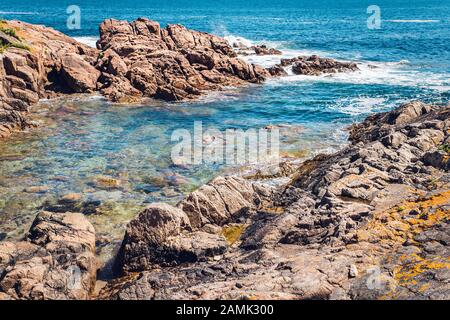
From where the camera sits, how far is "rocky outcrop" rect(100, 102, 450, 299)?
12688 mm

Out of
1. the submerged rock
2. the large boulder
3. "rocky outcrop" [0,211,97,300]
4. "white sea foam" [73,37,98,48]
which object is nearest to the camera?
"rocky outcrop" [0,211,97,300]

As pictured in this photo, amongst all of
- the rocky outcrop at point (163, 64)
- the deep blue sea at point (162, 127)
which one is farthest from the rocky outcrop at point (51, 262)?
the rocky outcrop at point (163, 64)

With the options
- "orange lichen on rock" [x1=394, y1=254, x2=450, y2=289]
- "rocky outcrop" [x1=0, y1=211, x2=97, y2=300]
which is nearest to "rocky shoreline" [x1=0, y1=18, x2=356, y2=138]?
"rocky outcrop" [x1=0, y1=211, x2=97, y2=300]

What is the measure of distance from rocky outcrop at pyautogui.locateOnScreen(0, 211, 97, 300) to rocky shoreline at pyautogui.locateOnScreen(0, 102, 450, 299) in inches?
1.7

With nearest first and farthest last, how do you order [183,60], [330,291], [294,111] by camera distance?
[330,291], [294,111], [183,60]

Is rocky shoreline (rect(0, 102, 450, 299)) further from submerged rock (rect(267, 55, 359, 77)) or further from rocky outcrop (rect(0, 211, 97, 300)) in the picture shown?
submerged rock (rect(267, 55, 359, 77))

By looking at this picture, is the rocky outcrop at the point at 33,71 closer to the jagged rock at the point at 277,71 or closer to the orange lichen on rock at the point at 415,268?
the jagged rock at the point at 277,71

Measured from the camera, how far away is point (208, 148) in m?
35.4

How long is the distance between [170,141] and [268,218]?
19307mm

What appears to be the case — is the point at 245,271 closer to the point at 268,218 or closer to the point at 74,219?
the point at 268,218

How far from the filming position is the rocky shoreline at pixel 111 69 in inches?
1807

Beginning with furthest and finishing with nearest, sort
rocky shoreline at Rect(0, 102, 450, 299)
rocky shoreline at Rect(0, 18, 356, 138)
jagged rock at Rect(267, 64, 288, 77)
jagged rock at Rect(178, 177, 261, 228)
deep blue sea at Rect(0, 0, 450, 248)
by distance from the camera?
1. jagged rock at Rect(267, 64, 288, 77)
2. rocky shoreline at Rect(0, 18, 356, 138)
3. deep blue sea at Rect(0, 0, 450, 248)
4. jagged rock at Rect(178, 177, 261, 228)
5. rocky shoreline at Rect(0, 102, 450, 299)

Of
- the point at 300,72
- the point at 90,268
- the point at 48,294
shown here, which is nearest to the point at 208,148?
the point at 90,268

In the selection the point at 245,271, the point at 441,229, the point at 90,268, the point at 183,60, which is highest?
the point at 183,60
